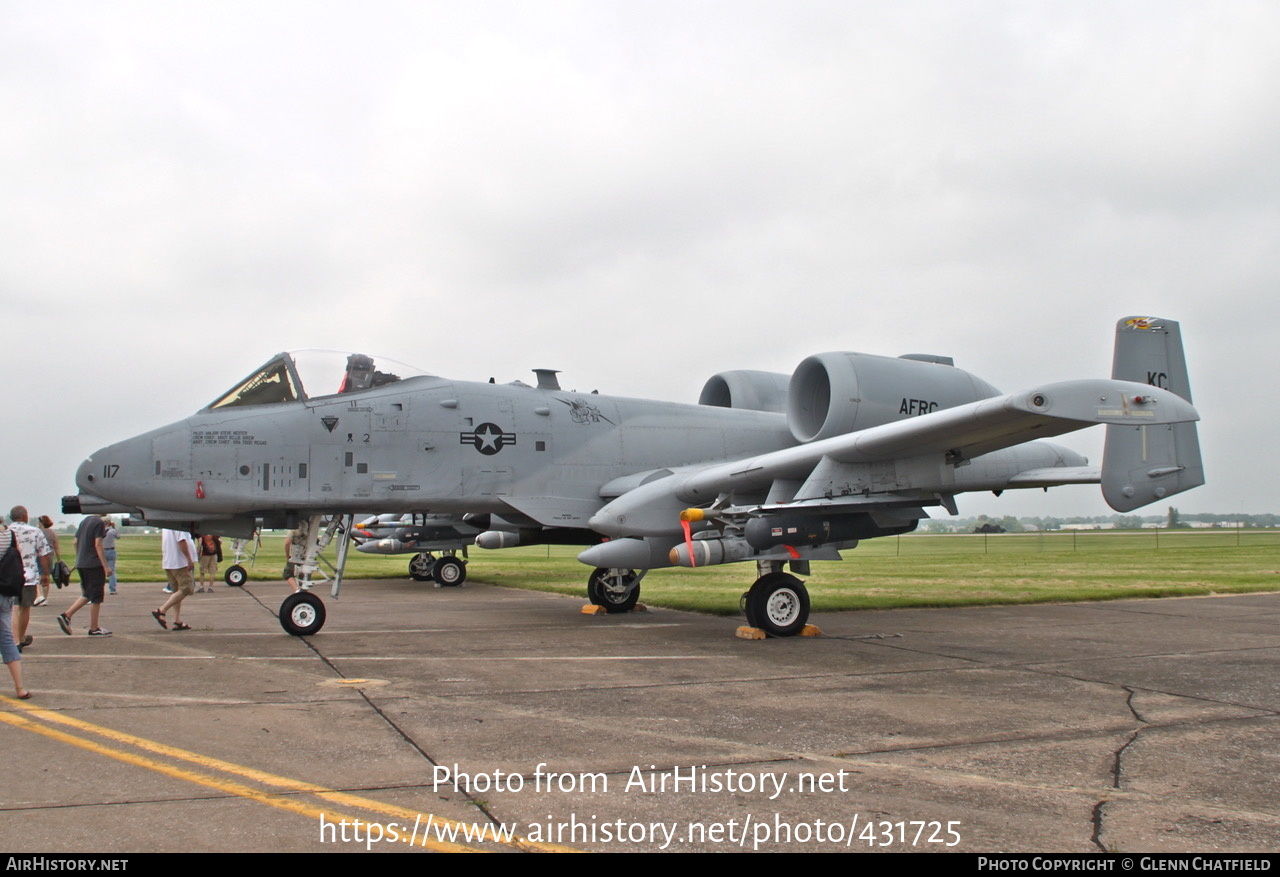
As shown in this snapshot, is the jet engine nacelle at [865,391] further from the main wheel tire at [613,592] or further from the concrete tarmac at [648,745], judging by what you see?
the main wheel tire at [613,592]

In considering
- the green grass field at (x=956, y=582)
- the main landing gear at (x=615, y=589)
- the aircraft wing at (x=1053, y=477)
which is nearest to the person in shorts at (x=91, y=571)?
the main landing gear at (x=615, y=589)

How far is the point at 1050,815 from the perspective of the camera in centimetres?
402

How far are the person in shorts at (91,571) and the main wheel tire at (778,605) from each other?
7625mm

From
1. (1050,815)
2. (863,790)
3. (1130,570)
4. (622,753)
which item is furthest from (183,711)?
(1130,570)

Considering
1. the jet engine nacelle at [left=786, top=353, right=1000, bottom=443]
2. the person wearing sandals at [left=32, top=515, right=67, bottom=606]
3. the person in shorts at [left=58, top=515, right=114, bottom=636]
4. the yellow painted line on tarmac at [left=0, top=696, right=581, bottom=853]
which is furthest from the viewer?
the person wearing sandals at [left=32, top=515, right=67, bottom=606]

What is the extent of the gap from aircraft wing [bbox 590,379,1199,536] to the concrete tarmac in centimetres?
164

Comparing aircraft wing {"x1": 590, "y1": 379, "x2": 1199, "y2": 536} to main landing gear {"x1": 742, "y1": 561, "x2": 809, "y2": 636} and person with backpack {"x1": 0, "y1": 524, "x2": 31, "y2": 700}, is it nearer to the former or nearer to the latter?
main landing gear {"x1": 742, "y1": 561, "x2": 809, "y2": 636}

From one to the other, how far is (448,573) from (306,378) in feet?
38.9

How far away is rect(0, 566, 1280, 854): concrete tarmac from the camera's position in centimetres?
382

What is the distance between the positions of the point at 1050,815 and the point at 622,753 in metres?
2.19

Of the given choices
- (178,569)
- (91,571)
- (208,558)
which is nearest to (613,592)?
(178,569)

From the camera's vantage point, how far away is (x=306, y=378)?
11.1 meters

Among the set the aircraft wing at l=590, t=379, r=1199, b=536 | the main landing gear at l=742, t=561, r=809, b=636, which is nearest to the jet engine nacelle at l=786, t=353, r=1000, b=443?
the aircraft wing at l=590, t=379, r=1199, b=536
